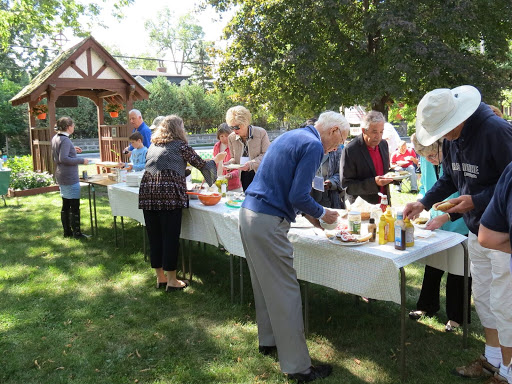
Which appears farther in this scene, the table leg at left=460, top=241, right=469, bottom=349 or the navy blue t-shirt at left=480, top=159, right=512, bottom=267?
the table leg at left=460, top=241, right=469, bottom=349

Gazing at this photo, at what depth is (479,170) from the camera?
267cm

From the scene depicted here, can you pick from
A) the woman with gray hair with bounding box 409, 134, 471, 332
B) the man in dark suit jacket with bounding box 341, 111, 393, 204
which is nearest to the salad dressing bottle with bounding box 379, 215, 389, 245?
the woman with gray hair with bounding box 409, 134, 471, 332

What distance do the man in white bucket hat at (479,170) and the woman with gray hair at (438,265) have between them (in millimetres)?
440

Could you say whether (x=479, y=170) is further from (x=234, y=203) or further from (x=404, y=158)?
(x=404, y=158)

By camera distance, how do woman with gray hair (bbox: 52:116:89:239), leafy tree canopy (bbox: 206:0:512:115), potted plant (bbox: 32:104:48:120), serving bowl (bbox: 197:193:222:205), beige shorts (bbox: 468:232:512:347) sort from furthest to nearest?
1. potted plant (bbox: 32:104:48:120)
2. leafy tree canopy (bbox: 206:0:512:115)
3. woman with gray hair (bbox: 52:116:89:239)
4. serving bowl (bbox: 197:193:222:205)
5. beige shorts (bbox: 468:232:512:347)

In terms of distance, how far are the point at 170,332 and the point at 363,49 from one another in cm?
1107

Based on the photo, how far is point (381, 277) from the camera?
2922 millimetres

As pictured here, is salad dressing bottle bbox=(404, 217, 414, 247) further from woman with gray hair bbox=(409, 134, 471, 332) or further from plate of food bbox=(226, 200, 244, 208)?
plate of food bbox=(226, 200, 244, 208)

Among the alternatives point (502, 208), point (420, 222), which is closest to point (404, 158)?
point (420, 222)

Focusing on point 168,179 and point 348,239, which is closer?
point 348,239

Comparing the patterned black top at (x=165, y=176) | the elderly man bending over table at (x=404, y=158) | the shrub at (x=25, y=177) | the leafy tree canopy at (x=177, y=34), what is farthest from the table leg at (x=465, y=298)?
the leafy tree canopy at (x=177, y=34)

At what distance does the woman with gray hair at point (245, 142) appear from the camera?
15.9 feet

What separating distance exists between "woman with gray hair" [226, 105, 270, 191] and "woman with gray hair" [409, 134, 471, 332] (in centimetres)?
175

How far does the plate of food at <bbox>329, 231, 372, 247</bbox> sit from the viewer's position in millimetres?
3049
